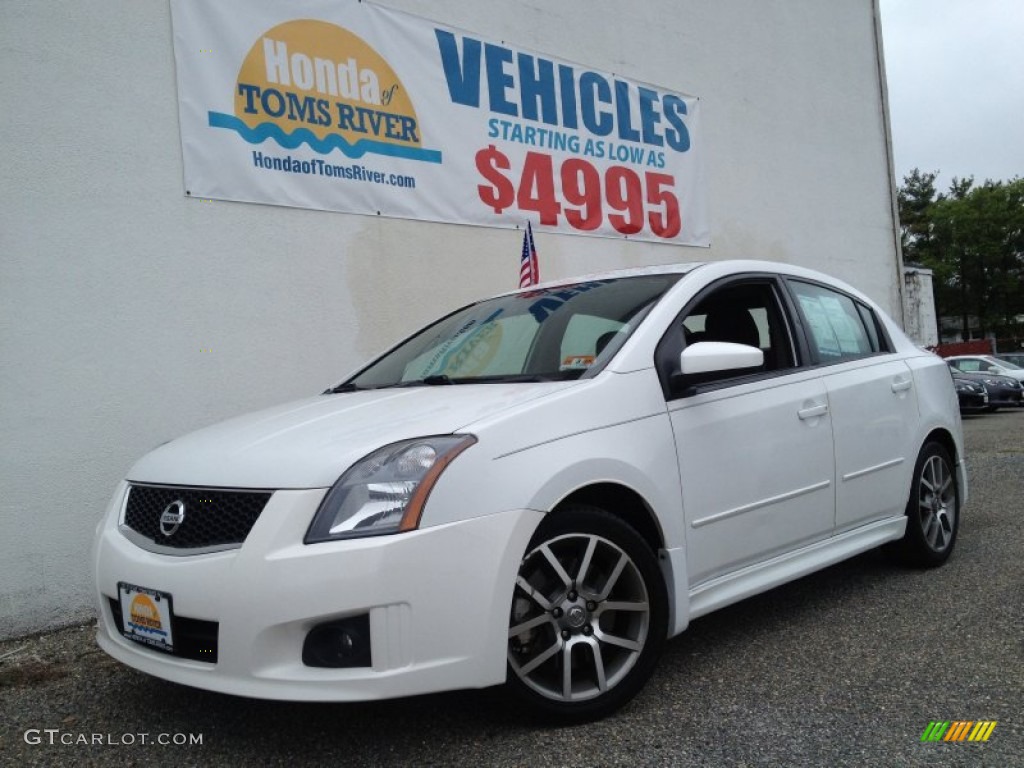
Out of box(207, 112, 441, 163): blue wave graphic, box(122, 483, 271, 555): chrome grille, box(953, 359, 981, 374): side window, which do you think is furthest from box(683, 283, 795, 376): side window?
box(953, 359, 981, 374): side window

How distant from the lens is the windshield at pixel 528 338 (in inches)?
124

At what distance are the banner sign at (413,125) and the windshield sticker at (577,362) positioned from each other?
10.1 feet

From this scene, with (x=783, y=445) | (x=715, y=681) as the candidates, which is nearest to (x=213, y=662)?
(x=715, y=681)

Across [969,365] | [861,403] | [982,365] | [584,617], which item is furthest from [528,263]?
[982,365]

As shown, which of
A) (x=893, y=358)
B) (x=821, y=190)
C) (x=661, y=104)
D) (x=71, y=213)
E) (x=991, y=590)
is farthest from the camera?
(x=821, y=190)

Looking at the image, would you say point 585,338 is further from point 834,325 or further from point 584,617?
point 834,325

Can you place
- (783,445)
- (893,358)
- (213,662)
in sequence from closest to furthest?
(213,662) < (783,445) < (893,358)

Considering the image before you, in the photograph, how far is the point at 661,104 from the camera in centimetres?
811

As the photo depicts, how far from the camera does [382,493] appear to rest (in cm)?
232

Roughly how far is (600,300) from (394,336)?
2823mm

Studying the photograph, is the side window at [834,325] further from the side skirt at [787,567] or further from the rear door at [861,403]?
the side skirt at [787,567]

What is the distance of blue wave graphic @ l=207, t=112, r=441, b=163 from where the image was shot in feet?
17.4

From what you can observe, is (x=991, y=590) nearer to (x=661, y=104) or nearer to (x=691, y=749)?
(x=691, y=749)

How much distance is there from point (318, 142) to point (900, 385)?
3891mm
